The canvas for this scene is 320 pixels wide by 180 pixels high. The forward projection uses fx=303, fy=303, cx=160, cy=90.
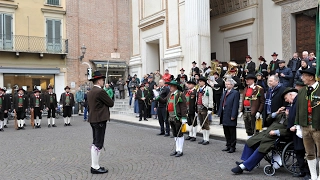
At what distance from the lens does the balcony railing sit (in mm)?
22234

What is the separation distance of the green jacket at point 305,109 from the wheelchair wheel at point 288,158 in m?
0.74

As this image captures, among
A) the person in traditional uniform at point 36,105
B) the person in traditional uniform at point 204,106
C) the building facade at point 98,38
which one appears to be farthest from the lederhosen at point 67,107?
the building facade at point 98,38

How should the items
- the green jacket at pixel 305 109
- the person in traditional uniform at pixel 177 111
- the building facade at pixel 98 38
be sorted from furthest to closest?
the building facade at pixel 98 38
the person in traditional uniform at pixel 177 111
the green jacket at pixel 305 109

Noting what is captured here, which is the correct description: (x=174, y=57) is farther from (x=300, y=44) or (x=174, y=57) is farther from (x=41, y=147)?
(x=41, y=147)

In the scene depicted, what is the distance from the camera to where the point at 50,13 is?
2402 centimetres

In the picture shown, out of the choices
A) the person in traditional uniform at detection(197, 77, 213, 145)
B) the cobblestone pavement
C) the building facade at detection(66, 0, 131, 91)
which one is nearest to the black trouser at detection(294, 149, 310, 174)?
the cobblestone pavement

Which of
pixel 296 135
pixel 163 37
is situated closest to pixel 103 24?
pixel 163 37

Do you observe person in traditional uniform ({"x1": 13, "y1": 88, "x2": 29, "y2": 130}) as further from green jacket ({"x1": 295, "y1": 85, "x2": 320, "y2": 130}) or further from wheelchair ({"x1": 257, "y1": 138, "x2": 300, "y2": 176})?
green jacket ({"x1": 295, "y1": 85, "x2": 320, "y2": 130})

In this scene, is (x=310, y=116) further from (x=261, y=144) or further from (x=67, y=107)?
(x=67, y=107)

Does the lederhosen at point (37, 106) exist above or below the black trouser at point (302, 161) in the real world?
above

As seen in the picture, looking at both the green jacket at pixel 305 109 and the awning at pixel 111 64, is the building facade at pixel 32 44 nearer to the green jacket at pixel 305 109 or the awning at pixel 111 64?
the awning at pixel 111 64

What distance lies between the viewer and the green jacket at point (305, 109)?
199 inches

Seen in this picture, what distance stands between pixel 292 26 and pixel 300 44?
3.55 feet

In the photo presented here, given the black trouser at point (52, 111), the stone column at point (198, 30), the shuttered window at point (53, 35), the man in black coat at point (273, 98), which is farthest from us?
the shuttered window at point (53, 35)
